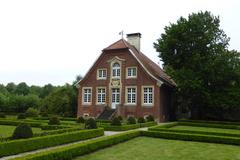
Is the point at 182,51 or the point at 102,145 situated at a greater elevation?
the point at 182,51

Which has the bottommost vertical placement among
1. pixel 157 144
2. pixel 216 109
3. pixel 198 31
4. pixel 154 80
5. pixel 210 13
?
pixel 157 144

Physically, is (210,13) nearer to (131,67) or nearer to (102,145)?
(131,67)

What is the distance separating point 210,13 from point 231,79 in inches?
340

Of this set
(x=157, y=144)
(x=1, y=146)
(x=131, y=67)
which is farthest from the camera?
(x=131, y=67)

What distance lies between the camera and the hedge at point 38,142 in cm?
1155

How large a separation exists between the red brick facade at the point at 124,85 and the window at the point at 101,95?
11.7 inches

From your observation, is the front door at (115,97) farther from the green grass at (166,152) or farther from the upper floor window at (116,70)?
the green grass at (166,152)

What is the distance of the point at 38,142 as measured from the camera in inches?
522

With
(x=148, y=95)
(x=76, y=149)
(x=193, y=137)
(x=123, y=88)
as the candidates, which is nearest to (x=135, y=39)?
(x=123, y=88)

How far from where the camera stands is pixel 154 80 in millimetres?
32812

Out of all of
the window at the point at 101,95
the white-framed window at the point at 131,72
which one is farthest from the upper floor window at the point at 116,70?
the window at the point at 101,95

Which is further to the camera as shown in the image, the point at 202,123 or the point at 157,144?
the point at 202,123

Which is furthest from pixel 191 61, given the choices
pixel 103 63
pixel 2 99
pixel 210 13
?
pixel 2 99

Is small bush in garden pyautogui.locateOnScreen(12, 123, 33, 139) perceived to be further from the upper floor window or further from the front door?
the upper floor window
